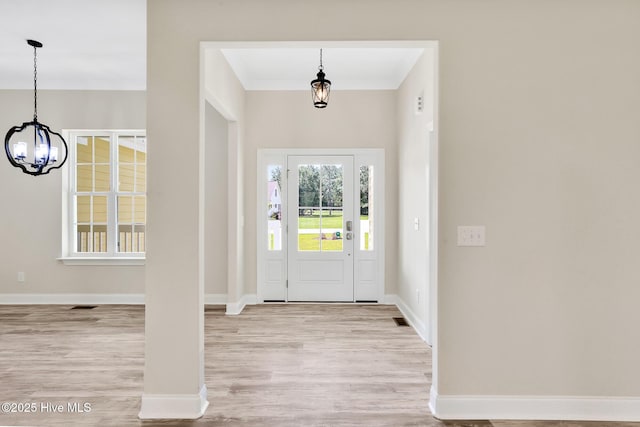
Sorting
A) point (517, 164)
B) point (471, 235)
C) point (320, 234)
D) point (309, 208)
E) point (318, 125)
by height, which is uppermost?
point (318, 125)

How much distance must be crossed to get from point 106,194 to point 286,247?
2.58m

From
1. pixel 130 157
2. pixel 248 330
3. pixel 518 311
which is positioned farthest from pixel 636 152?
pixel 130 157

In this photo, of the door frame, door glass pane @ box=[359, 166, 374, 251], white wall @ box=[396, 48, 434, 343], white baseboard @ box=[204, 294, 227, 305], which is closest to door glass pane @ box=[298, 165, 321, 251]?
the door frame

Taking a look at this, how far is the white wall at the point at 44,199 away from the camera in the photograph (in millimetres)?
5293

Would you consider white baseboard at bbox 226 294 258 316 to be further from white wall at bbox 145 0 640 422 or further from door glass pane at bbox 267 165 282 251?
white wall at bbox 145 0 640 422

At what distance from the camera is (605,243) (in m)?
2.51

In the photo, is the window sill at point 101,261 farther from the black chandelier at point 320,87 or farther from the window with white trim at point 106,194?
the black chandelier at point 320,87

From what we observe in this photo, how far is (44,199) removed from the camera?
5328mm

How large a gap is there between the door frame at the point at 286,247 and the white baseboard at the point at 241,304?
0.08m

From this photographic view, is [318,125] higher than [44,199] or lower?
higher

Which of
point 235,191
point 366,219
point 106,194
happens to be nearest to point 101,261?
point 106,194

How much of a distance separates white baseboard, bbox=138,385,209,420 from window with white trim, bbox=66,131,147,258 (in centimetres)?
328

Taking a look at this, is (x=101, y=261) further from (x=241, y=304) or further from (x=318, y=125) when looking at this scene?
(x=318, y=125)

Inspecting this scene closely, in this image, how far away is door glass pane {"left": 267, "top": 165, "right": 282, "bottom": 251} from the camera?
5.42 m
